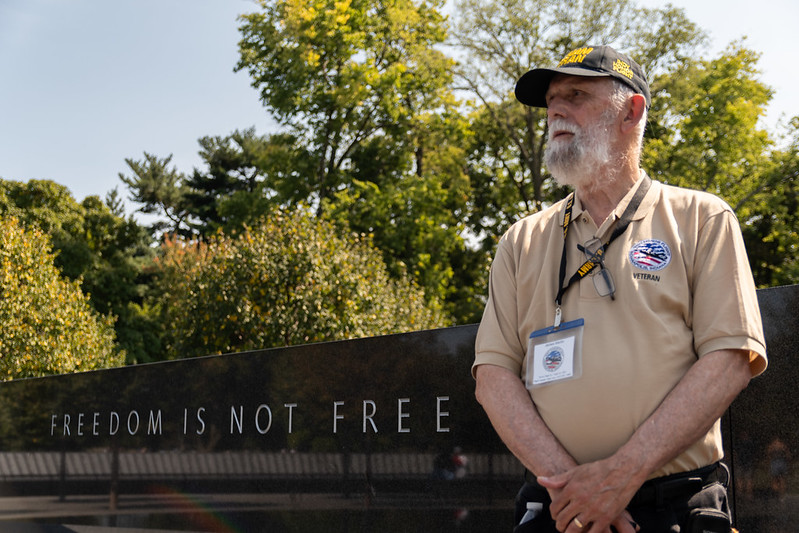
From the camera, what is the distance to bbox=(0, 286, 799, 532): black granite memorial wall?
3.77m

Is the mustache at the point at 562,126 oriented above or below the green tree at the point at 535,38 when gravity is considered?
below

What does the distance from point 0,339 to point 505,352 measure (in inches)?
748

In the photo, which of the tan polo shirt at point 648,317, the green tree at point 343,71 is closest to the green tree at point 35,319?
the green tree at point 343,71

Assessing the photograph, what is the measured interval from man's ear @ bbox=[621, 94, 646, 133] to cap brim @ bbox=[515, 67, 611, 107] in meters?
0.13

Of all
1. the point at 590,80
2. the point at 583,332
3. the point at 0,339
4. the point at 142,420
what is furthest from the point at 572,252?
the point at 0,339

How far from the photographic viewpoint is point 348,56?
86.9 ft

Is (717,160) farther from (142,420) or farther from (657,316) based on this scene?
(657,316)

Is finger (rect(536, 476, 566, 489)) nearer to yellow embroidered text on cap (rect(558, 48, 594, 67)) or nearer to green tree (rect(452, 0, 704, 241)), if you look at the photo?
yellow embroidered text on cap (rect(558, 48, 594, 67))

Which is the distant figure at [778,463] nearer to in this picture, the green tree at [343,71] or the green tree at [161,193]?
the green tree at [343,71]

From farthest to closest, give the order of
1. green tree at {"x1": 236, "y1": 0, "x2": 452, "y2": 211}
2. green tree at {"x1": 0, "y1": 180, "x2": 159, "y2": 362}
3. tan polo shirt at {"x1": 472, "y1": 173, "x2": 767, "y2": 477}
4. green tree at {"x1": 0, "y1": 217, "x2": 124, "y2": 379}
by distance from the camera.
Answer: green tree at {"x1": 0, "y1": 180, "x2": 159, "y2": 362}
green tree at {"x1": 236, "y1": 0, "x2": 452, "y2": 211}
green tree at {"x1": 0, "y1": 217, "x2": 124, "y2": 379}
tan polo shirt at {"x1": 472, "y1": 173, "x2": 767, "y2": 477}

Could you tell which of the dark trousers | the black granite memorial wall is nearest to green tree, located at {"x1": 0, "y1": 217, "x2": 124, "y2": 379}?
the black granite memorial wall

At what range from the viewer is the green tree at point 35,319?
19688mm

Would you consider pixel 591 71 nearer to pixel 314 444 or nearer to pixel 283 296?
pixel 314 444

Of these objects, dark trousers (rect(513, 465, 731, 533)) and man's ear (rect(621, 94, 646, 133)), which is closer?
dark trousers (rect(513, 465, 731, 533))
